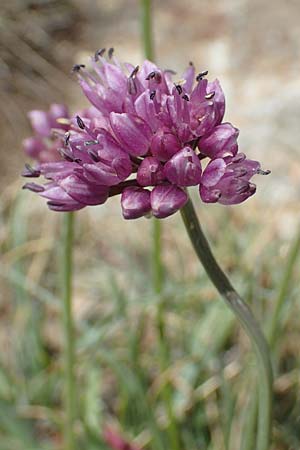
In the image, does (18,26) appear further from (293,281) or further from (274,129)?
(293,281)

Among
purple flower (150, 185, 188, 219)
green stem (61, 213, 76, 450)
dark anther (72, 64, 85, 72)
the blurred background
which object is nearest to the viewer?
purple flower (150, 185, 188, 219)

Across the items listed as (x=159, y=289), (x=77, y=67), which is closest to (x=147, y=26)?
(x=77, y=67)

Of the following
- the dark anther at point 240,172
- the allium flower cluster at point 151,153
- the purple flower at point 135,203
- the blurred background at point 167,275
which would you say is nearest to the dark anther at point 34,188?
the allium flower cluster at point 151,153

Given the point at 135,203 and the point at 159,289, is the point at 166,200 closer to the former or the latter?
the point at 135,203

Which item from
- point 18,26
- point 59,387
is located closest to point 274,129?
point 59,387

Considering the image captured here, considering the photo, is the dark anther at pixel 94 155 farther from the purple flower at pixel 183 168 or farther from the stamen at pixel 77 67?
the stamen at pixel 77 67

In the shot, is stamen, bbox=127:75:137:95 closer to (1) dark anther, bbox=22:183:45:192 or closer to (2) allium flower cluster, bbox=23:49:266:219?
(2) allium flower cluster, bbox=23:49:266:219

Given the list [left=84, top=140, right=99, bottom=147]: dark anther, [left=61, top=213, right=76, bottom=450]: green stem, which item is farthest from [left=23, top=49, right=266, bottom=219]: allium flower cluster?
[left=61, top=213, right=76, bottom=450]: green stem

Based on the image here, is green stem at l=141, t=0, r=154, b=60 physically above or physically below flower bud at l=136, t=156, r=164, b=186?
above
